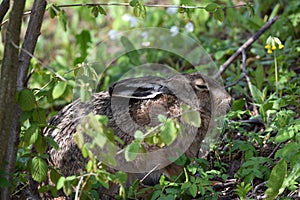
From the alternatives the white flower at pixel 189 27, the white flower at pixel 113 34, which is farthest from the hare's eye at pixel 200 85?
the white flower at pixel 113 34

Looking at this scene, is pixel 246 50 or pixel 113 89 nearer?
pixel 113 89

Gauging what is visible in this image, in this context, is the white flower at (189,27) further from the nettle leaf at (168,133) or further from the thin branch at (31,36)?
the nettle leaf at (168,133)

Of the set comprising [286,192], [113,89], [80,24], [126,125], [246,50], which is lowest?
[286,192]

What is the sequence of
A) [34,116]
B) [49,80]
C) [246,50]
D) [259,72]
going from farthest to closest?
[246,50], [259,72], [49,80], [34,116]

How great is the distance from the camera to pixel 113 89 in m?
3.89

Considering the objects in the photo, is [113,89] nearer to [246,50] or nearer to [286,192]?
[286,192]

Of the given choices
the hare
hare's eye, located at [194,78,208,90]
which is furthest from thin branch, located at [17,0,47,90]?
hare's eye, located at [194,78,208,90]

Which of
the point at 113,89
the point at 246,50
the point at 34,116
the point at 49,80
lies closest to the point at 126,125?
the point at 113,89

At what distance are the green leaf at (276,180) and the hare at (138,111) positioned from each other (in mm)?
711

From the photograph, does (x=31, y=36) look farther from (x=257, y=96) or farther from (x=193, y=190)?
(x=257, y=96)

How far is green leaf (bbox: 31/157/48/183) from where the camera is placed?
2.91m

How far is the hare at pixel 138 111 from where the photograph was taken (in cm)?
363

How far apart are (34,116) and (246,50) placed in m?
3.23

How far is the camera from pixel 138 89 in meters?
3.83
